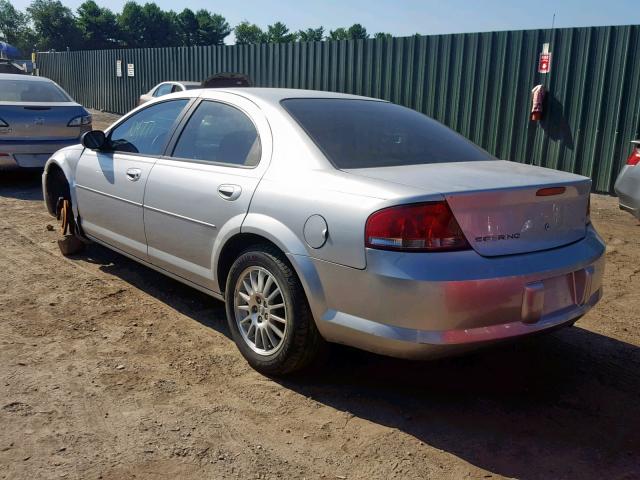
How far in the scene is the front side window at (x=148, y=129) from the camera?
14.4ft

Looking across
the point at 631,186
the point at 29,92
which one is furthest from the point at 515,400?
the point at 29,92

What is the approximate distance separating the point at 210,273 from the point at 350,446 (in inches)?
56.4

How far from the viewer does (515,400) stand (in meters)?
3.24

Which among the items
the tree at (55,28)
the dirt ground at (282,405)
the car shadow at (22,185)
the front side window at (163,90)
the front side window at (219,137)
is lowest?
the dirt ground at (282,405)

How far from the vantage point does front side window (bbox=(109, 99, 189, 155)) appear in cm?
438

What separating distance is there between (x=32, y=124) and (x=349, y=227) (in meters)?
7.08

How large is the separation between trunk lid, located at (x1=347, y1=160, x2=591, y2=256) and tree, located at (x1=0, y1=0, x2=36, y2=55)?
284ft

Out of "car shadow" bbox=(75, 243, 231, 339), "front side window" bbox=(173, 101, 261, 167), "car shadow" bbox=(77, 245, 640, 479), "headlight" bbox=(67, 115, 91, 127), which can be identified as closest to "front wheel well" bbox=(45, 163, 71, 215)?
"car shadow" bbox=(75, 243, 231, 339)

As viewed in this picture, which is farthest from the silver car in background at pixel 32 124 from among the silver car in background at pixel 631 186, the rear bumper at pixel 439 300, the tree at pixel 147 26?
the tree at pixel 147 26

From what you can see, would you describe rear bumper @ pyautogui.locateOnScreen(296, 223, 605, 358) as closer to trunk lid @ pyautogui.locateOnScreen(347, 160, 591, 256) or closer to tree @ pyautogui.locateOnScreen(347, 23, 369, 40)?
trunk lid @ pyautogui.locateOnScreen(347, 160, 591, 256)

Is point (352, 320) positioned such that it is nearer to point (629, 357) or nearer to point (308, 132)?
point (308, 132)

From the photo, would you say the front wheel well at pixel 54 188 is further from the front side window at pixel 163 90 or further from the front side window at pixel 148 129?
the front side window at pixel 163 90

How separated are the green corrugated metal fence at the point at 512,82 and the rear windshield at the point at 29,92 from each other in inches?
239

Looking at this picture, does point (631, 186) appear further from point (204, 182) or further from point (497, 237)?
point (204, 182)
